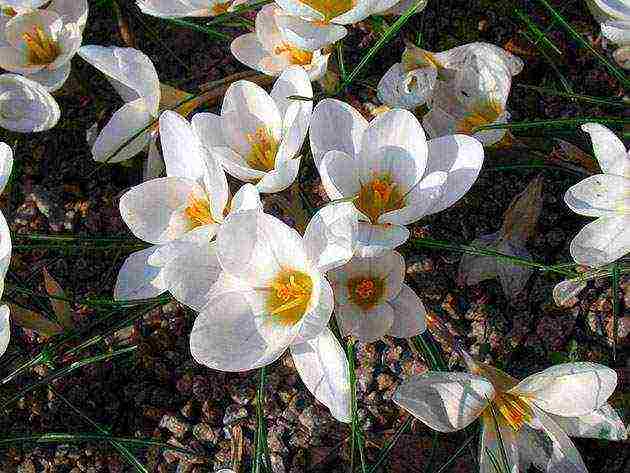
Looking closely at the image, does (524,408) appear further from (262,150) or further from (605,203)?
(262,150)

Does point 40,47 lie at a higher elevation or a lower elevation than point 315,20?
lower

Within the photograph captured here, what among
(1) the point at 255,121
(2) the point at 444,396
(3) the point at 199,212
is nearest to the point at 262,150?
(1) the point at 255,121

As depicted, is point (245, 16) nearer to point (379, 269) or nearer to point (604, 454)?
point (379, 269)

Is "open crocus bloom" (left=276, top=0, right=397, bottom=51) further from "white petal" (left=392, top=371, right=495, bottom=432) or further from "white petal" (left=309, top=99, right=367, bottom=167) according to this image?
"white petal" (left=392, top=371, right=495, bottom=432)

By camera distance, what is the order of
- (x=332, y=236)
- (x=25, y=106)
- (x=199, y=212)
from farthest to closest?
(x=25, y=106), (x=199, y=212), (x=332, y=236)

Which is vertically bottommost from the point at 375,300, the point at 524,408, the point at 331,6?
the point at 524,408

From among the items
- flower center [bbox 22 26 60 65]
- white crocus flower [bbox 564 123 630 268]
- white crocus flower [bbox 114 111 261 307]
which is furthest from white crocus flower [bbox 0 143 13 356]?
white crocus flower [bbox 564 123 630 268]

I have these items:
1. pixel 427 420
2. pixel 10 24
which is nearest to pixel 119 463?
pixel 427 420

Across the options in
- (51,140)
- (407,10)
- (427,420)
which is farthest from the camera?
(51,140)

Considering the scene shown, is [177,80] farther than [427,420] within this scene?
Yes
